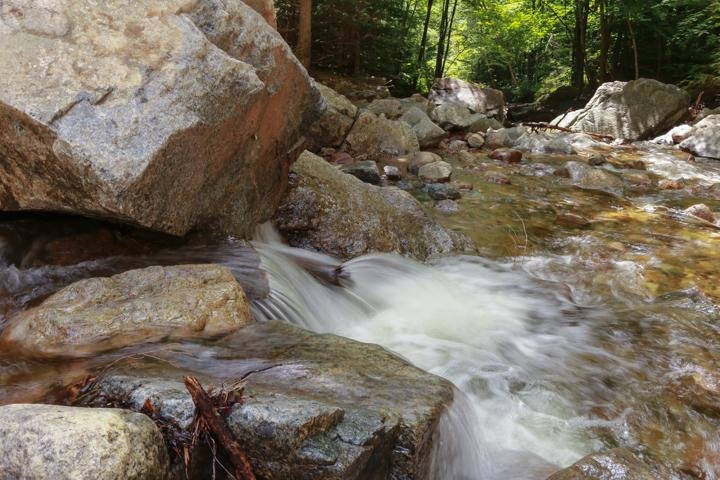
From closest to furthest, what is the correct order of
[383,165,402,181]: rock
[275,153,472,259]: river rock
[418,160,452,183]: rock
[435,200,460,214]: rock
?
1. [275,153,472,259]: river rock
2. [435,200,460,214]: rock
3. [383,165,402,181]: rock
4. [418,160,452,183]: rock

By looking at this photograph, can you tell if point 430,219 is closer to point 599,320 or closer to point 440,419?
point 599,320

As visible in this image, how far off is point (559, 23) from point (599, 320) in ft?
77.4

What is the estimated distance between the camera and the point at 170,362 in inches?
104

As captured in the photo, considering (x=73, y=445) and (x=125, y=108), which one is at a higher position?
(x=125, y=108)

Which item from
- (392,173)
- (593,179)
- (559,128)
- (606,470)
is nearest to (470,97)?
(559,128)

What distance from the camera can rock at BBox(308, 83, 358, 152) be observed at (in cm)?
986

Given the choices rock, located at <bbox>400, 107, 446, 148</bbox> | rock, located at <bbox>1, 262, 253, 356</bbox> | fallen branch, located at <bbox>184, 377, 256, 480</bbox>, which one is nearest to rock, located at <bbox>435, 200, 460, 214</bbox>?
rock, located at <bbox>400, 107, 446, 148</bbox>

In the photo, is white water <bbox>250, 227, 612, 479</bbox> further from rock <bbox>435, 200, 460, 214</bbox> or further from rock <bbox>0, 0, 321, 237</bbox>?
rock <bbox>435, 200, 460, 214</bbox>

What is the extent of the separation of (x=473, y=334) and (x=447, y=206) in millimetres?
3798

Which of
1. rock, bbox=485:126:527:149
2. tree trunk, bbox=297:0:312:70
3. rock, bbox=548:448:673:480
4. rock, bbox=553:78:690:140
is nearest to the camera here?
rock, bbox=548:448:673:480

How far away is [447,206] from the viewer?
7895 mm

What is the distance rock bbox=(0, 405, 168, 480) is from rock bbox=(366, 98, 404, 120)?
12.5m

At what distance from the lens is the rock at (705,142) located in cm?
1204

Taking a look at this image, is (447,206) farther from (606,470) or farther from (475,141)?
(475,141)
